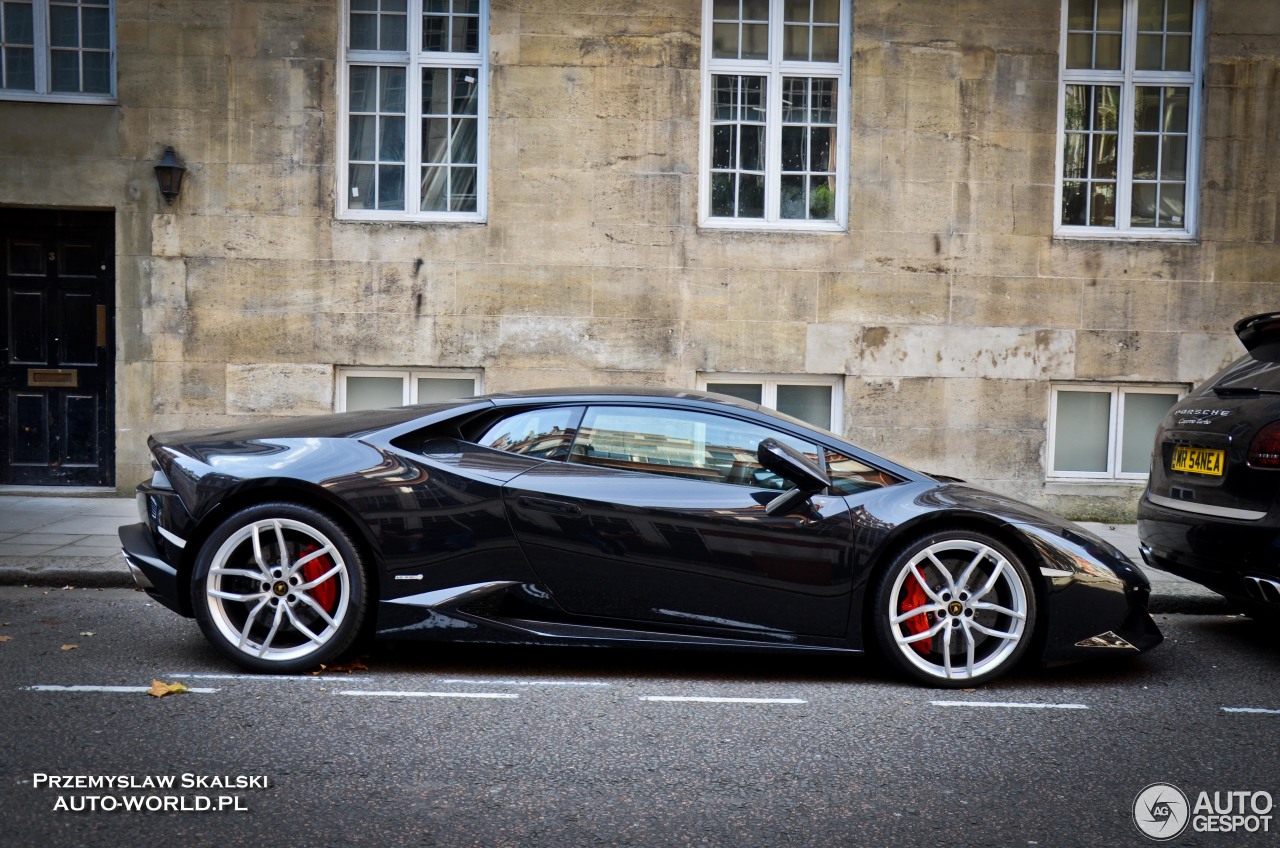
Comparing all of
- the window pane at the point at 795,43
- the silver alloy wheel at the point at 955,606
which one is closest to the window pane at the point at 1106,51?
the window pane at the point at 795,43

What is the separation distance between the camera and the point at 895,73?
10.1m

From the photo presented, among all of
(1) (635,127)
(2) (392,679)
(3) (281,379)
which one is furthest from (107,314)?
(2) (392,679)

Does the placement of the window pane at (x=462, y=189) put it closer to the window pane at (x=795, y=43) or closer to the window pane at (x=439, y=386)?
the window pane at (x=439, y=386)

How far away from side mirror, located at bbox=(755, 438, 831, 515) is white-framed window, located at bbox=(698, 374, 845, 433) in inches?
211

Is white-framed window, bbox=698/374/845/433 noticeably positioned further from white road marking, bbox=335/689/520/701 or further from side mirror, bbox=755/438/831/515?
white road marking, bbox=335/689/520/701

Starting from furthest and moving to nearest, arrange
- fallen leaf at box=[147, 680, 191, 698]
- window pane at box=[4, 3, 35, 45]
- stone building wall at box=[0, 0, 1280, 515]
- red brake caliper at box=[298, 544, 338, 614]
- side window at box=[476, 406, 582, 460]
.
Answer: window pane at box=[4, 3, 35, 45], stone building wall at box=[0, 0, 1280, 515], side window at box=[476, 406, 582, 460], red brake caliper at box=[298, 544, 338, 614], fallen leaf at box=[147, 680, 191, 698]

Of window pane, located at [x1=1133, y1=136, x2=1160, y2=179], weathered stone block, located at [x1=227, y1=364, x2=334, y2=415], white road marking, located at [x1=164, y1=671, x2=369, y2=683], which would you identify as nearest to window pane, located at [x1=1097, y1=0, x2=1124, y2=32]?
window pane, located at [x1=1133, y1=136, x2=1160, y2=179]

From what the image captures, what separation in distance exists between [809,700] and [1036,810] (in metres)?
1.31

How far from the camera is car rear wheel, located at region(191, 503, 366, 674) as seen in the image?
16.0 feet

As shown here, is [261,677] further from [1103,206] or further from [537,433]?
[1103,206]

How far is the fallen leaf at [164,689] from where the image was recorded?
4.61 metres

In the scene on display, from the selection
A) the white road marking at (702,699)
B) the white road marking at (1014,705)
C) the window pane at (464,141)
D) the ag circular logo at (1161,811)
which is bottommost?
the white road marking at (702,699)

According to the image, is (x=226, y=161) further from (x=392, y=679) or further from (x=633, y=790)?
(x=633, y=790)

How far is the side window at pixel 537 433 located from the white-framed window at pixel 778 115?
218 inches
